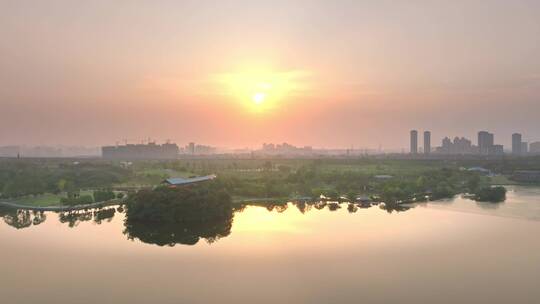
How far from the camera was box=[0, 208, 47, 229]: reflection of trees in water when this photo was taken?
13.8 m

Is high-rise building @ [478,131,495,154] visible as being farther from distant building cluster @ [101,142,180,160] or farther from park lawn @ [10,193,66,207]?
park lawn @ [10,193,66,207]

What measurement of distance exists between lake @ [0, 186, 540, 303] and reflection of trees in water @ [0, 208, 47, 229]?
7 cm

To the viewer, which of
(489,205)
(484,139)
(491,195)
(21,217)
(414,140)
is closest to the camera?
(21,217)

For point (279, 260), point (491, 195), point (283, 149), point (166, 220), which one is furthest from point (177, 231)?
point (283, 149)

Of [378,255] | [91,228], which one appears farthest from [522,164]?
[91,228]

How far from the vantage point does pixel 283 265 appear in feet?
30.1

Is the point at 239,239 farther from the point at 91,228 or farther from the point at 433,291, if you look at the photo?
the point at 433,291

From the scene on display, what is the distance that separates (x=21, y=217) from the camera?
15.0 metres

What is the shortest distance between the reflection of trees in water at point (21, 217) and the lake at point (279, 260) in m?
0.07

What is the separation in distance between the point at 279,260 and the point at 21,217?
406 inches

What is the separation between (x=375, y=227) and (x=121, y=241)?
734 cm

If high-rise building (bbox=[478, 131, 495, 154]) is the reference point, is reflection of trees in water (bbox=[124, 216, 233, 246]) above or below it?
below

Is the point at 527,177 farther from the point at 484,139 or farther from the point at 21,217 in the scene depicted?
the point at 484,139

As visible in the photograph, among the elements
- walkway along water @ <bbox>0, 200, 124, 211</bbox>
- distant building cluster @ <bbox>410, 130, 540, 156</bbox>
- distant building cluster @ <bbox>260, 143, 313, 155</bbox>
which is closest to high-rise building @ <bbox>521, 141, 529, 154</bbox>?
distant building cluster @ <bbox>410, 130, 540, 156</bbox>
